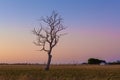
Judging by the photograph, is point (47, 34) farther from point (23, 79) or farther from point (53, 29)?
point (23, 79)

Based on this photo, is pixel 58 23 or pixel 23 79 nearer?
pixel 23 79

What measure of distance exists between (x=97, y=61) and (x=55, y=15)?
88.0m

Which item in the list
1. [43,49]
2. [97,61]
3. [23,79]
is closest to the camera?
[23,79]

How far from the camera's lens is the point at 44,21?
6444 centimetres

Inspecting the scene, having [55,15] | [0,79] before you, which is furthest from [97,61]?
[0,79]

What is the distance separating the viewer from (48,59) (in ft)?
210

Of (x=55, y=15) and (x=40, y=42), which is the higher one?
(x=55, y=15)

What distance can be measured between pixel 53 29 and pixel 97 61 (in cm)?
8939

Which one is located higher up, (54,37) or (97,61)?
(97,61)

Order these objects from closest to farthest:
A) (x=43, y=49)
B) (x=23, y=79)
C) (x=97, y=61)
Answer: (x=23, y=79) → (x=43, y=49) → (x=97, y=61)

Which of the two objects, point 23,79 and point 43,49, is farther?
point 43,49

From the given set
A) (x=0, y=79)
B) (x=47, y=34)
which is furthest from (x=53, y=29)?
(x=0, y=79)

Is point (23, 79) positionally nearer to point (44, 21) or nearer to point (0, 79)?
point (0, 79)

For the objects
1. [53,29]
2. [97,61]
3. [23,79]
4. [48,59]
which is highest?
[97,61]
